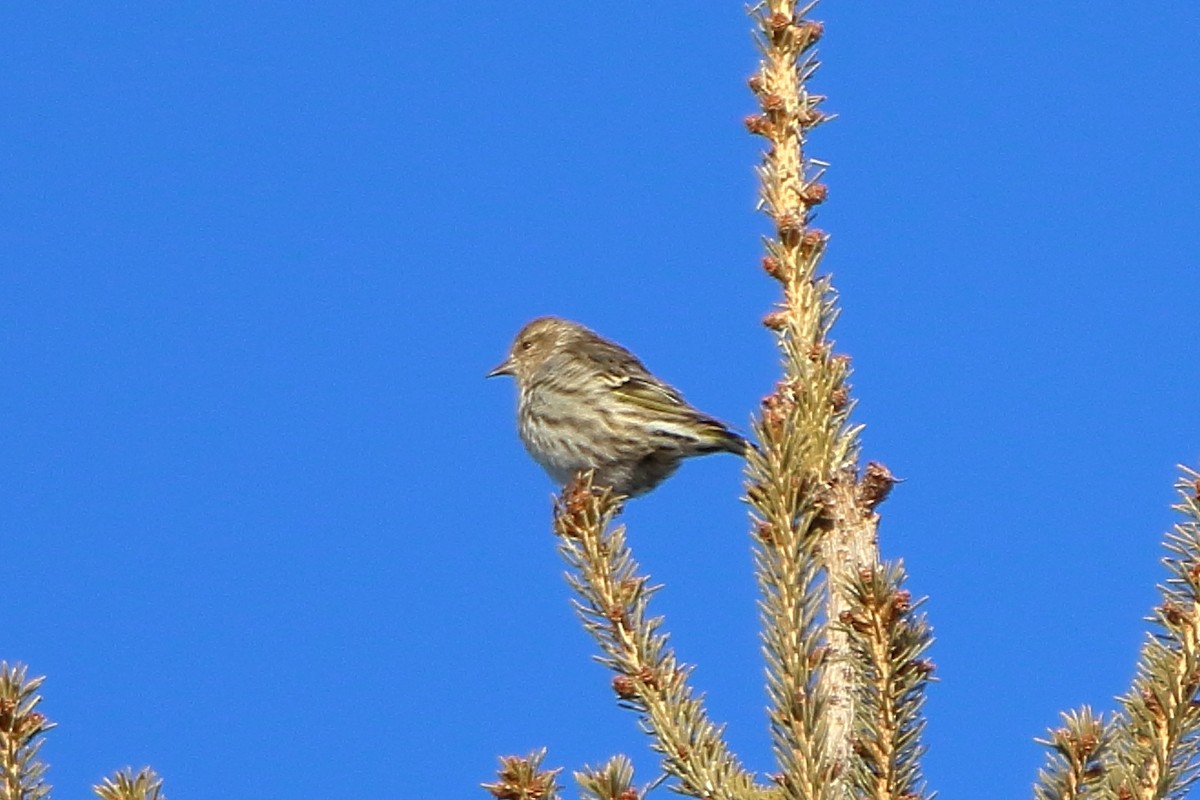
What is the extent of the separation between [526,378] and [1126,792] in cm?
670

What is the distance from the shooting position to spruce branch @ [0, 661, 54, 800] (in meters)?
2.29

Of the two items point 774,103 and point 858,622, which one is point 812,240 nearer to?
point 774,103

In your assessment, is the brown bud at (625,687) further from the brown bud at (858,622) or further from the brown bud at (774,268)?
the brown bud at (774,268)

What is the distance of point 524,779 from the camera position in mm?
2297

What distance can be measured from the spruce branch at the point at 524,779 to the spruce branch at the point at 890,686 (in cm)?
50

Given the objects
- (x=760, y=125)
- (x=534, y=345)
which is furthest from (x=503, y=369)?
(x=760, y=125)

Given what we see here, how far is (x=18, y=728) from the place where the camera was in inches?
90.9

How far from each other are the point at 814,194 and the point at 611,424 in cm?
471

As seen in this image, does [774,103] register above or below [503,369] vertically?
below

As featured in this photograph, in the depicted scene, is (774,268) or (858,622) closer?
(858,622)

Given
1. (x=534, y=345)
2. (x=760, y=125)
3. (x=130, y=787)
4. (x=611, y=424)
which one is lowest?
(x=130, y=787)

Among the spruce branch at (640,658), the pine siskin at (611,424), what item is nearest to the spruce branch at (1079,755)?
the spruce branch at (640,658)

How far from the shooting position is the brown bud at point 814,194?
10.4 feet

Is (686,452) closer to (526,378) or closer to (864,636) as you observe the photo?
(526,378)
